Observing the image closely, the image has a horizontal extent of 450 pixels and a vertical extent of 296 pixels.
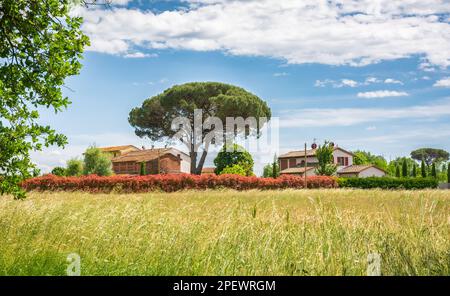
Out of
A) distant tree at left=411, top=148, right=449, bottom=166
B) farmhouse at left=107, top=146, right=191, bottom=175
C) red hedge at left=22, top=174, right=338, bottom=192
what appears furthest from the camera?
distant tree at left=411, top=148, right=449, bottom=166

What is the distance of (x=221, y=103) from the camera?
5412 cm

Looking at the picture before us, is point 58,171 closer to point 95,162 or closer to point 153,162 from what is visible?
point 95,162

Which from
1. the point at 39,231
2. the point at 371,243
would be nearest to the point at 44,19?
the point at 39,231

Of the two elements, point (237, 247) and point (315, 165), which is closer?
point (237, 247)

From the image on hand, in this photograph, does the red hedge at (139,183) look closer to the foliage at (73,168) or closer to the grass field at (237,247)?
the grass field at (237,247)

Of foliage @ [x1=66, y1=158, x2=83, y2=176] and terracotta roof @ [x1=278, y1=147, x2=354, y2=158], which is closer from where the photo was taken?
foliage @ [x1=66, y1=158, x2=83, y2=176]

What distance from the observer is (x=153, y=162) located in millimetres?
65875

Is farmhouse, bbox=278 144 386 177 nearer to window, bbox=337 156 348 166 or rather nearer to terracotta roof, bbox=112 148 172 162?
window, bbox=337 156 348 166

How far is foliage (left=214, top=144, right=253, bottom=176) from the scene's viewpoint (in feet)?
173

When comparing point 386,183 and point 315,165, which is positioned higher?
point 315,165

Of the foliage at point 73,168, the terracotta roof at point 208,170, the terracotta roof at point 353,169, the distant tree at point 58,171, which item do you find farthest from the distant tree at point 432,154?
the distant tree at point 58,171

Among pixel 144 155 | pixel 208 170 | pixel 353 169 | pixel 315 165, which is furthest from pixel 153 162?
pixel 353 169

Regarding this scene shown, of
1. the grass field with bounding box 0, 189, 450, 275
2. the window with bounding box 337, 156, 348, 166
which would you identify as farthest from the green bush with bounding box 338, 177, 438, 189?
the grass field with bounding box 0, 189, 450, 275
